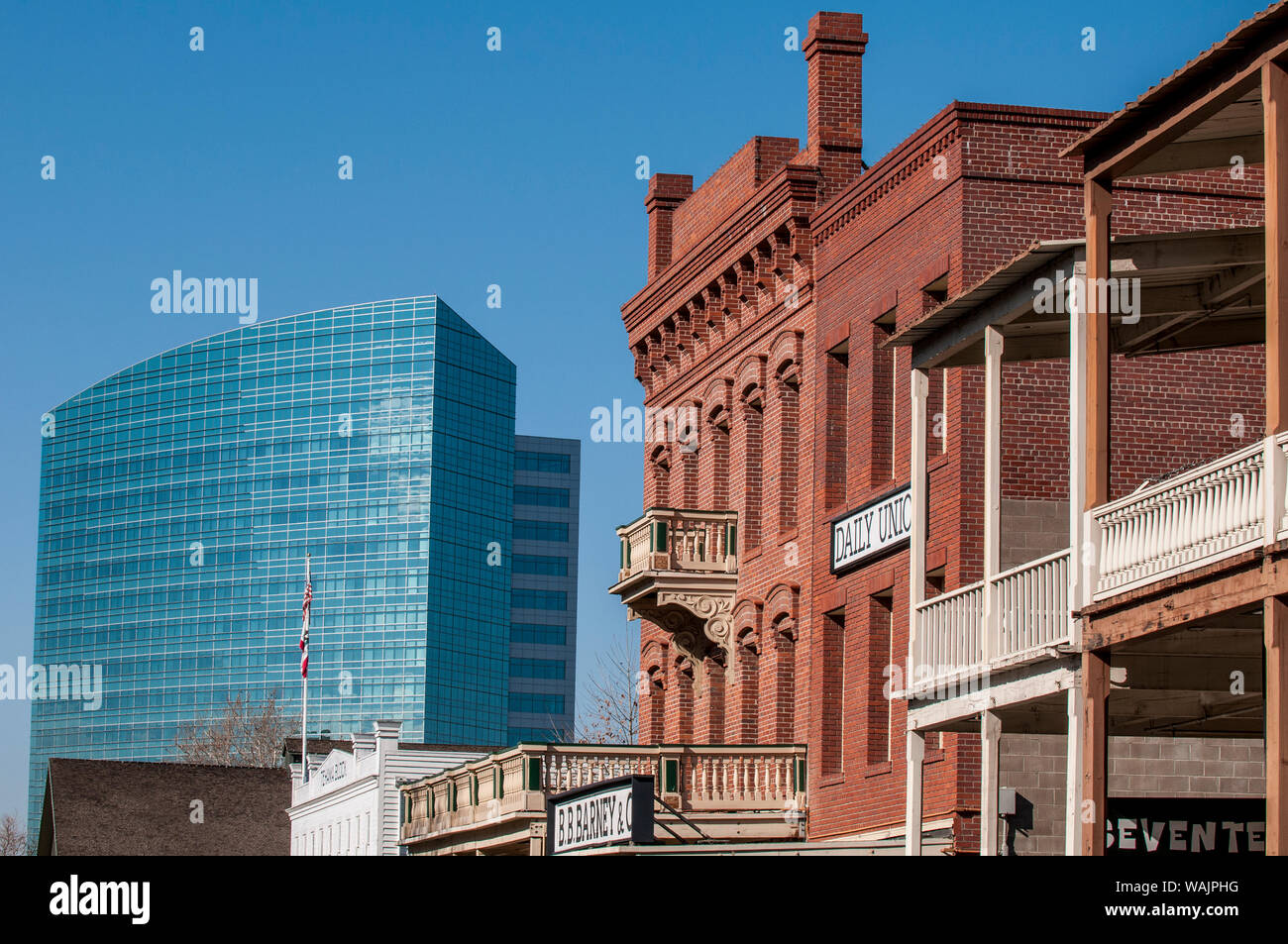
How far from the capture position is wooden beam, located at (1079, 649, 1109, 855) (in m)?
17.3

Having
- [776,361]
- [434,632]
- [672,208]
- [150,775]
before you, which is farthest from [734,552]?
[434,632]

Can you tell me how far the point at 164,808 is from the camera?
234ft

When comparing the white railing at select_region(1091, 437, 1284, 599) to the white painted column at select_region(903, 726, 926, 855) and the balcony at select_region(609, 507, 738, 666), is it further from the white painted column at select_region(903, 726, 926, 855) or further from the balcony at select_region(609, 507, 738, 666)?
the balcony at select_region(609, 507, 738, 666)

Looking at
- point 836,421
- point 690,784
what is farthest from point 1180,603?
point 690,784

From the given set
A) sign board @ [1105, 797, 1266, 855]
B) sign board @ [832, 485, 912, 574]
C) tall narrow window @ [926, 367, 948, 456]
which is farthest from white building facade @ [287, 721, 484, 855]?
sign board @ [1105, 797, 1266, 855]

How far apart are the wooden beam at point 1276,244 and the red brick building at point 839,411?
9161 millimetres

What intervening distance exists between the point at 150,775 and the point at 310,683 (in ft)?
395

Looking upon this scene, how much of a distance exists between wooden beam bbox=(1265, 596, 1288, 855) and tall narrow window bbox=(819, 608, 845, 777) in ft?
48.5

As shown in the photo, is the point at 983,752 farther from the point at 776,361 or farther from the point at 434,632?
the point at 434,632

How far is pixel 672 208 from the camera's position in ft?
130

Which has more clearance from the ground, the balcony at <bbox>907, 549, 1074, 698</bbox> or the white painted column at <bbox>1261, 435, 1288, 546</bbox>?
the white painted column at <bbox>1261, 435, 1288, 546</bbox>

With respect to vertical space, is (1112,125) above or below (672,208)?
below

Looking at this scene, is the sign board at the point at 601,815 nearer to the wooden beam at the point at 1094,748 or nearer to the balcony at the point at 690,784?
the balcony at the point at 690,784

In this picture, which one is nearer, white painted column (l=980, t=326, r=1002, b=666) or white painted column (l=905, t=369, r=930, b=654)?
white painted column (l=980, t=326, r=1002, b=666)
